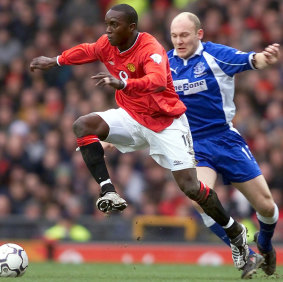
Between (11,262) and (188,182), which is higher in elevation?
(188,182)

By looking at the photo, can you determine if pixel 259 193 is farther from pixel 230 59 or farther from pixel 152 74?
pixel 152 74

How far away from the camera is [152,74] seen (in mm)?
7938

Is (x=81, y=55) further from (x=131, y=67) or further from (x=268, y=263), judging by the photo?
(x=268, y=263)

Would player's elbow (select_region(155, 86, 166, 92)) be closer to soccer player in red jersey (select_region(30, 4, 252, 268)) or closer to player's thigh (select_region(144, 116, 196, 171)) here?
soccer player in red jersey (select_region(30, 4, 252, 268))

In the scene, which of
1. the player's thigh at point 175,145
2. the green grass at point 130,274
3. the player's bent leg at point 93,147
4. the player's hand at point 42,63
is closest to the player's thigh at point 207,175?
the player's thigh at point 175,145

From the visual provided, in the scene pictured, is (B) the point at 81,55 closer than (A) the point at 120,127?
No

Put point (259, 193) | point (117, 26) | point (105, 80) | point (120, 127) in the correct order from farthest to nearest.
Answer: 1. point (259, 193)
2. point (120, 127)
3. point (117, 26)
4. point (105, 80)

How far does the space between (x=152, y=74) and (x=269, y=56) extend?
3.99 ft

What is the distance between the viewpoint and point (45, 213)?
14328mm

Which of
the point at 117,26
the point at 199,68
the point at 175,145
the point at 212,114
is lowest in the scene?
the point at 175,145

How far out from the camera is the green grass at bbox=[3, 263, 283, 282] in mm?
8789

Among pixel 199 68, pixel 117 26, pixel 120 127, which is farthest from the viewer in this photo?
pixel 199 68

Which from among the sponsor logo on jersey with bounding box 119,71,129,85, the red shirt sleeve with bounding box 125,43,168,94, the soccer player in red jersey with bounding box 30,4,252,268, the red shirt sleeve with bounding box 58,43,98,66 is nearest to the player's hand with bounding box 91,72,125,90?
the red shirt sleeve with bounding box 125,43,168,94

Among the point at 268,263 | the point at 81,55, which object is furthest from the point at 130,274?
the point at 81,55
